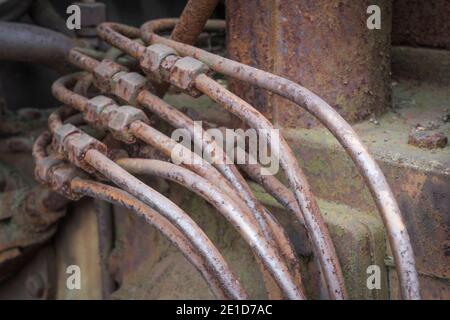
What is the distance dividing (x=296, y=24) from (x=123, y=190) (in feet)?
1.40

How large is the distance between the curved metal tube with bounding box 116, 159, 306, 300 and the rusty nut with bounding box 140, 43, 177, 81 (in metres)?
0.18

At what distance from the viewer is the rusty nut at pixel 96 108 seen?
4.16 feet

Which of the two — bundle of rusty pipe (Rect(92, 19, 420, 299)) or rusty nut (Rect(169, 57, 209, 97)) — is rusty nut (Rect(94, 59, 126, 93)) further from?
rusty nut (Rect(169, 57, 209, 97))

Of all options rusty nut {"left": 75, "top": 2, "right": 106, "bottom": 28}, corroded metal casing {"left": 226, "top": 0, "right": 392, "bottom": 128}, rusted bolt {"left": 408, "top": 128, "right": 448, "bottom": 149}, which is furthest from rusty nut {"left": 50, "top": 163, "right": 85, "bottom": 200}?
rusted bolt {"left": 408, "top": 128, "right": 448, "bottom": 149}

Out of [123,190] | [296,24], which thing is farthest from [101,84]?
[296,24]

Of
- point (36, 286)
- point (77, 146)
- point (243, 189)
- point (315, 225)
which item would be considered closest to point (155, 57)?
point (77, 146)

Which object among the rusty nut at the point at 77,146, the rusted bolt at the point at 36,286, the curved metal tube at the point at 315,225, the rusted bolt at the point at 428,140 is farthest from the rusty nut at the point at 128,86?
the rusted bolt at the point at 36,286

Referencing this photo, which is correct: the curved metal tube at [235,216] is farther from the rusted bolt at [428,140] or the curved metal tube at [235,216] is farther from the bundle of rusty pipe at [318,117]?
the rusted bolt at [428,140]

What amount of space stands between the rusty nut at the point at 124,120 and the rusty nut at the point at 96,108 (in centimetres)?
4

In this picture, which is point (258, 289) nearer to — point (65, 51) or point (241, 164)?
point (241, 164)

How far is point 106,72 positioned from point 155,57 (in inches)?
5.5

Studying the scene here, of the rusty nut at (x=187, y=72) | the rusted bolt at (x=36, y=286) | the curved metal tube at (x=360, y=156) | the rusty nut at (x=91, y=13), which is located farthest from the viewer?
the rusted bolt at (x=36, y=286)
